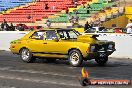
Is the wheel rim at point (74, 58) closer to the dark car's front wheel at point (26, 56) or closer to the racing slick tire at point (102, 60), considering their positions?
the racing slick tire at point (102, 60)

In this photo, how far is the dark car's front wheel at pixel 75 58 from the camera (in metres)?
15.5

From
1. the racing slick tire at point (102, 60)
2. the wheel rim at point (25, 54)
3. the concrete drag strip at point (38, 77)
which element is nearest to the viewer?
the concrete drag strip at point (38, 77)

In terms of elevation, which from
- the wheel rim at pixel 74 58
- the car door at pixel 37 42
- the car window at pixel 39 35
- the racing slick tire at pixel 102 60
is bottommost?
the racing slick tire at pixel 102 60

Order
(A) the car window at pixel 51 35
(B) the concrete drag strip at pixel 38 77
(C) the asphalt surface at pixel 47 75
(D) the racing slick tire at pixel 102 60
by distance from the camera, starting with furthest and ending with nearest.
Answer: (A) the car window at pixel 51 35
(D) the racing slick tire at pixel 102 60
(B) the concrete drag strip at pixel 38 77
(C) the asphalt surface at pixel 47 75

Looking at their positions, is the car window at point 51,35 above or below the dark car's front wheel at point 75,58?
above

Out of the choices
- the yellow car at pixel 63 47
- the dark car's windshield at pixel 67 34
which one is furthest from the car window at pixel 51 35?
the dark car's windshield at pixel 67 34

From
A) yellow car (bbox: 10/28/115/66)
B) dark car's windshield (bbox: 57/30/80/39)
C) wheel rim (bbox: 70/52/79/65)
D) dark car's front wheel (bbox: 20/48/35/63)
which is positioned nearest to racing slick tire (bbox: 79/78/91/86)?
yellow car (bbox: 10/28/115/66)

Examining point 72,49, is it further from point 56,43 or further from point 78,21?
point 78,21

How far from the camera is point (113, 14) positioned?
40.9 metres

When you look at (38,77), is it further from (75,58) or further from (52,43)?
(52,43)

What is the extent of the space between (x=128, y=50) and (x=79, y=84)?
911 centimetres

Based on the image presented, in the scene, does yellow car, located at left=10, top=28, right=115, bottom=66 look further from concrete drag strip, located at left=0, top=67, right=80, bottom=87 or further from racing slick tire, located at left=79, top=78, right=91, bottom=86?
racing slick tire, located at left=79, top=78, right=91, bottom=86

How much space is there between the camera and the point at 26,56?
17516mm

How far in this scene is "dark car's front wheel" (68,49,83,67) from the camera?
15478mm
